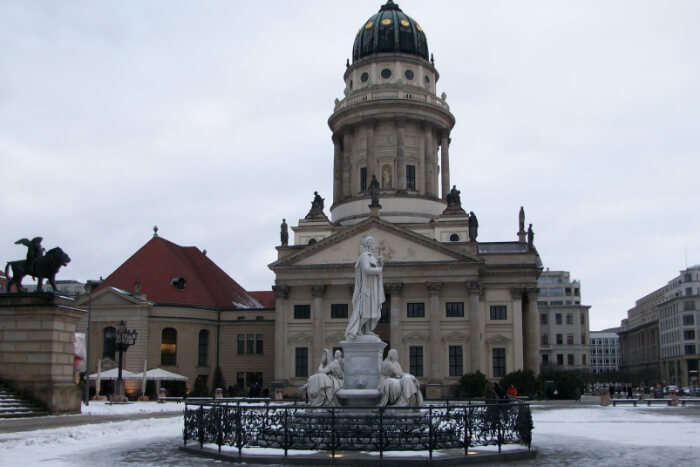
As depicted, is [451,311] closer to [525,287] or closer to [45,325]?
[525,287]

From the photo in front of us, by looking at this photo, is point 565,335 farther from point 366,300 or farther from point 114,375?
point 366,300

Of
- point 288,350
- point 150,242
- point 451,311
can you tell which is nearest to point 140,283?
point 150,242

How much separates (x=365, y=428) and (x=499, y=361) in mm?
50470

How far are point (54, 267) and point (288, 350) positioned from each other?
36.5 m

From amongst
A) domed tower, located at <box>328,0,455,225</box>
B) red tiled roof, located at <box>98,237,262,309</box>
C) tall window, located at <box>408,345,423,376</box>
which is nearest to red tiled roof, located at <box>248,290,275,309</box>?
red tiled roof, located at <box>98,237,262,309</box>

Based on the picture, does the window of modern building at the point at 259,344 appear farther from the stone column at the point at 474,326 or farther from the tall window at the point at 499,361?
the tall window at the point at 499,361

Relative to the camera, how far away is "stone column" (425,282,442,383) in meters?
64.9

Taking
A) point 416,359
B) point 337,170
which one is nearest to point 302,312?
point 416,359

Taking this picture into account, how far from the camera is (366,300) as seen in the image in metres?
22.0

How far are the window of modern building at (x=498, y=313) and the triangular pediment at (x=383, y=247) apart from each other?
547 cm

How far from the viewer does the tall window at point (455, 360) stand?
65688 mm

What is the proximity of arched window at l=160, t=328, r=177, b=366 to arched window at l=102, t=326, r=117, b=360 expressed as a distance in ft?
13.0

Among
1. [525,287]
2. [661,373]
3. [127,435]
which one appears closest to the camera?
[127,435]

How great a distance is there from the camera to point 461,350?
2586 inches
